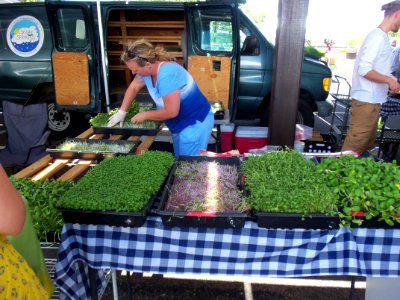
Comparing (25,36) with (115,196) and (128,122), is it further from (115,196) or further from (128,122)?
(115,196)

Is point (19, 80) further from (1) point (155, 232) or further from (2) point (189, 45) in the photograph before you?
(1) point (155, 232)

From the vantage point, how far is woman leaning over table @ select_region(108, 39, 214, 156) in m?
2.73

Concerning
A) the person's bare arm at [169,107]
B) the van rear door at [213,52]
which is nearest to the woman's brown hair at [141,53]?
the person's bare arm at [169,107]

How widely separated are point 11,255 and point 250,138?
3.66m

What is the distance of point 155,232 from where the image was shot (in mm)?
1712

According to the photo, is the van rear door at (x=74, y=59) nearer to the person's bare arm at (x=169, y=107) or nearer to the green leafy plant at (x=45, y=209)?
the person's bare arm at (x=169, y=107)

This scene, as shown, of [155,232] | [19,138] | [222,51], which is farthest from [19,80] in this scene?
[155,232]

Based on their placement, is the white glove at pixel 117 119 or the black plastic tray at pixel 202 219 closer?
the black plastic tray at pixel 202 219

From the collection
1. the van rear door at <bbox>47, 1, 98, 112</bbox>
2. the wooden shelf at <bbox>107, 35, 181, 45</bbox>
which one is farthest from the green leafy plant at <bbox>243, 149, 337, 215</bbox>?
the wooden shelf at <bbox>107, 35, 181, 45</bbox>

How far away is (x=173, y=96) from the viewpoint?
271 centimetres

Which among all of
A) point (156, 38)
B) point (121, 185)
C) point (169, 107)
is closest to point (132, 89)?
point (169, 107)

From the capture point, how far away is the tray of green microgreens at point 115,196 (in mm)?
1623

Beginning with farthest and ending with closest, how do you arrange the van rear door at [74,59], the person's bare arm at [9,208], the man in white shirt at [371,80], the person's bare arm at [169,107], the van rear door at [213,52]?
the van rear door at [74,59] < the van rear door at [213,52] < the man in white shirt at [371,80] < the person's bare arm at [169,107] < the person's bare arm at [9,208]

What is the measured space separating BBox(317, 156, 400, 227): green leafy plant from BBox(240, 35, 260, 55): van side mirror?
414 cm
